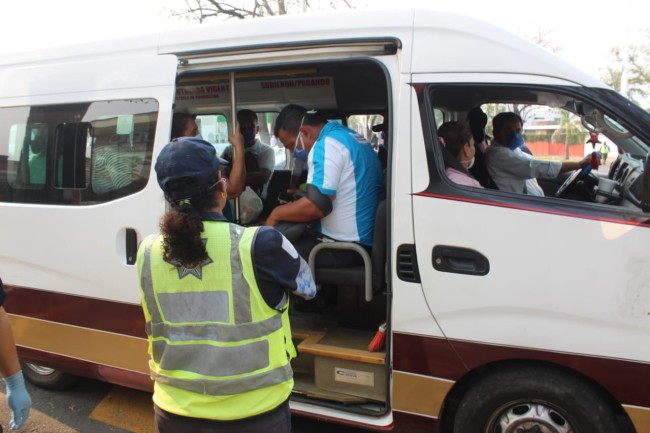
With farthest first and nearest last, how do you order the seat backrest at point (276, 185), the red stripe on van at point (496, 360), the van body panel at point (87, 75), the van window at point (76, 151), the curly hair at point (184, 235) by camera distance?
1. the seat backrest at point (276, 185)
2. the van window at point (76, 151)
3. the van body panel at point (87, 75)
4. the red stripe on van at point (496, 360)
5. the curly hair at point (184, 235)

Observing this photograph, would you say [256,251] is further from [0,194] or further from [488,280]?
[0,194]

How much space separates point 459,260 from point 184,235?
1.33 meters

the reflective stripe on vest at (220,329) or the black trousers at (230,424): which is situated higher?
the reflective stripe on vest at (220,329)

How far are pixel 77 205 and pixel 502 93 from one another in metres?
2.53

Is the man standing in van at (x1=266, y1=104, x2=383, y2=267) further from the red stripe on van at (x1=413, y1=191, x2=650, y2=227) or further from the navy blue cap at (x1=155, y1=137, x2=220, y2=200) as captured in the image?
the navy blue cap at (x1=155, y1=137, x2=220, y2=200)

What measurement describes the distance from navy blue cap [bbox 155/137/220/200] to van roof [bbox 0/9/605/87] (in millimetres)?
1240

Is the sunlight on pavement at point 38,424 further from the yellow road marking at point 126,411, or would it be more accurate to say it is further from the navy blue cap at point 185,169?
the navy blue cap at point 185,169

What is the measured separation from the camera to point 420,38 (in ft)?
7.63

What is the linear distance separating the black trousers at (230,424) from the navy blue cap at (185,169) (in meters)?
0.69

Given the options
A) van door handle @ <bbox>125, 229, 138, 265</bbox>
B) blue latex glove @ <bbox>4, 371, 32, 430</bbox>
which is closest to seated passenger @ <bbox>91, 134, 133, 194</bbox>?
van door handle @ <bbox>125, 229, 138, 265</bbox>

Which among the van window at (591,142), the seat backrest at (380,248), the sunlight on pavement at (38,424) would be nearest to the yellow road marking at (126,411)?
the sunlight on pavement at (38,424)

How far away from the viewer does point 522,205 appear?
2.21m

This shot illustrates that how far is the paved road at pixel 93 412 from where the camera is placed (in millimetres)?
3277

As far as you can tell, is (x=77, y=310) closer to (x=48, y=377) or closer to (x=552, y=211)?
(x=48, y=377)
